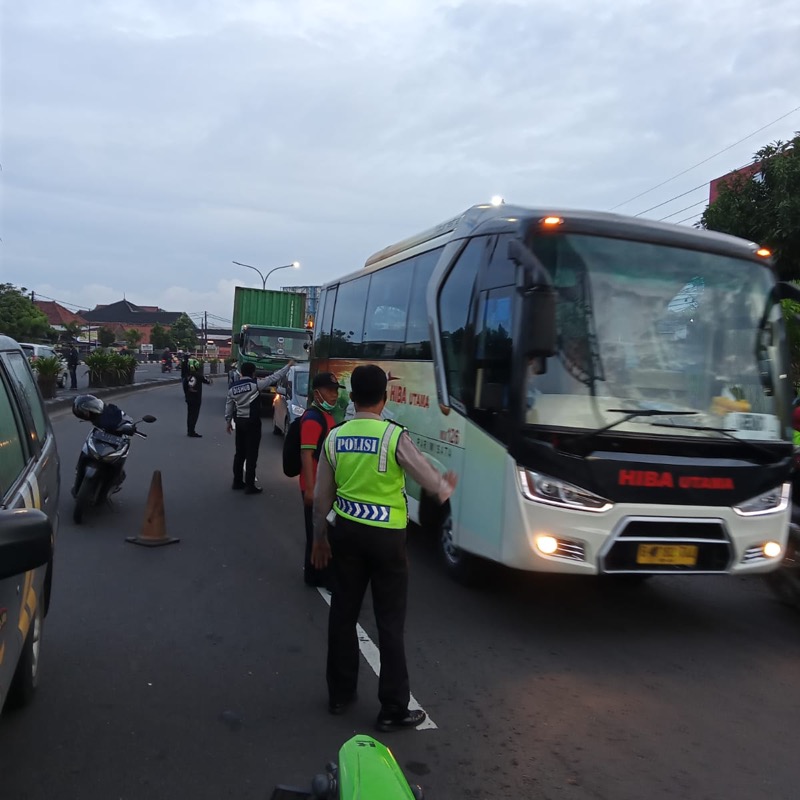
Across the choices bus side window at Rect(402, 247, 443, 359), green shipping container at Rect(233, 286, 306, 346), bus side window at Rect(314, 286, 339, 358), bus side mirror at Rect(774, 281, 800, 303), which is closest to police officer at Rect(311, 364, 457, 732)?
bus side window at Rect(402, 247, 443, 359)

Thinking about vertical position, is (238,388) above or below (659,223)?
below

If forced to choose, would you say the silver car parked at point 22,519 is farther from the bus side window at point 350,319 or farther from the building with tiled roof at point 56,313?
the building with tiled roof at point 56,313

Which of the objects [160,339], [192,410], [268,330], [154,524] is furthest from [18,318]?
[160,339]

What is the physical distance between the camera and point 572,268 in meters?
5.41

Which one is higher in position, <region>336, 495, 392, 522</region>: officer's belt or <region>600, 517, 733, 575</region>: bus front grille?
<region>336, 495, 392, 522</region>: officer's belt

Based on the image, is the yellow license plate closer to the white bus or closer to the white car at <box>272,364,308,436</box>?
the white bus

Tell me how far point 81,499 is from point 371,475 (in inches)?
221

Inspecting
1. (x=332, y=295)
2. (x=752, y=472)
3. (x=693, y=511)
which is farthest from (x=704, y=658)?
(x=332, y=295)

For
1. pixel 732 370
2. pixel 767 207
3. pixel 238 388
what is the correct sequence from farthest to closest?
1. pixel 767 207
2. pixel 238 388
3. pixel 732 370

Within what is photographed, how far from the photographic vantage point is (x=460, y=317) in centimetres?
630

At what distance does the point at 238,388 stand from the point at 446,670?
6554 millimetres

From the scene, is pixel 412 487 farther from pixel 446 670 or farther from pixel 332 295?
pixel 332 295

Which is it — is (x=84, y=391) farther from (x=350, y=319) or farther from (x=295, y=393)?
(x=350, y=319)

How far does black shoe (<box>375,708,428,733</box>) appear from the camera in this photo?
3893 millimetres
